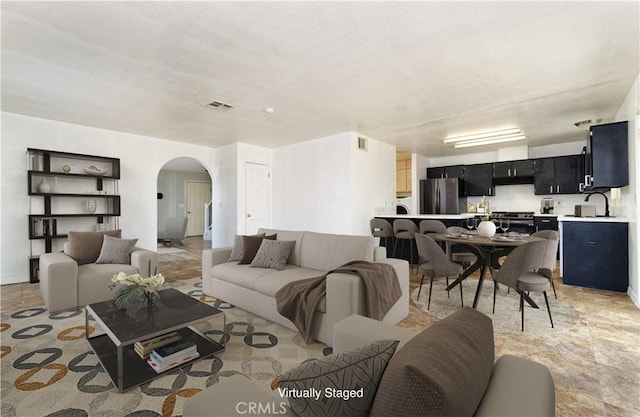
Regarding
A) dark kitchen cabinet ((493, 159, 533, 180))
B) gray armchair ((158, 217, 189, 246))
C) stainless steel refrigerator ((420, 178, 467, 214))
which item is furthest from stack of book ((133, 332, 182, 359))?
dark kitchen cabinet ((493, 159, 533, 180))

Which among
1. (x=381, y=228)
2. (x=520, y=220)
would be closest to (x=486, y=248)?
(x=381, y=228)

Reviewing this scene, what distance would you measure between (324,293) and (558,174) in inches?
256

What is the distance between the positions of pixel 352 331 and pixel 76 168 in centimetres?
578

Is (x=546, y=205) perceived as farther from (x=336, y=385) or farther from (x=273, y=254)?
(x=336, y=385)

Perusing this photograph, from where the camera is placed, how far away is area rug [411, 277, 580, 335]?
2758mm

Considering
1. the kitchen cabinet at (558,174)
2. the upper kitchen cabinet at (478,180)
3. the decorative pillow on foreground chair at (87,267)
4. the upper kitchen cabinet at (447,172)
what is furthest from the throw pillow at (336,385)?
the upper kitchen cabinet at (447,172)

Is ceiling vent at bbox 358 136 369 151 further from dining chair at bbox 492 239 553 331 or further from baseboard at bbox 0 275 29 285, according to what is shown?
baseboard at bbox 0 275 29 285

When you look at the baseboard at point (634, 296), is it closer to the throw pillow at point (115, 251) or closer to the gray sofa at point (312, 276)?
the gray sofa at point (312, 276)

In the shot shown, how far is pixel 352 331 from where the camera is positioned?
1.29m

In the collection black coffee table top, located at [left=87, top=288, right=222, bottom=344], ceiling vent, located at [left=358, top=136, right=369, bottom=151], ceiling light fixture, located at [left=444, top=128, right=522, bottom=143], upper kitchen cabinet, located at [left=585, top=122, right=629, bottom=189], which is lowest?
black coffee table top, located at [left=87, top=288, right=222, bottom=344]

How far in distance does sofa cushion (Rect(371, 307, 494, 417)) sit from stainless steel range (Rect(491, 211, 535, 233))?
21.1 ft

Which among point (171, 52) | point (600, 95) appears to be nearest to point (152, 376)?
point (171, 52)

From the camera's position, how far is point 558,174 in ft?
20.7

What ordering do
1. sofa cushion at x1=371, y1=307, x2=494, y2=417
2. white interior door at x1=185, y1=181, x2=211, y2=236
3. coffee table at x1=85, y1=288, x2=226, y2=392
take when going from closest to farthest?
1. sofa cushion at x1=371, y1=307, x2=494, y2=417
2. coffee table at x1=85, y1=288, x2=226, y2=392
3. white interior door at x1=185, y1=181, x2=211, y2=236
